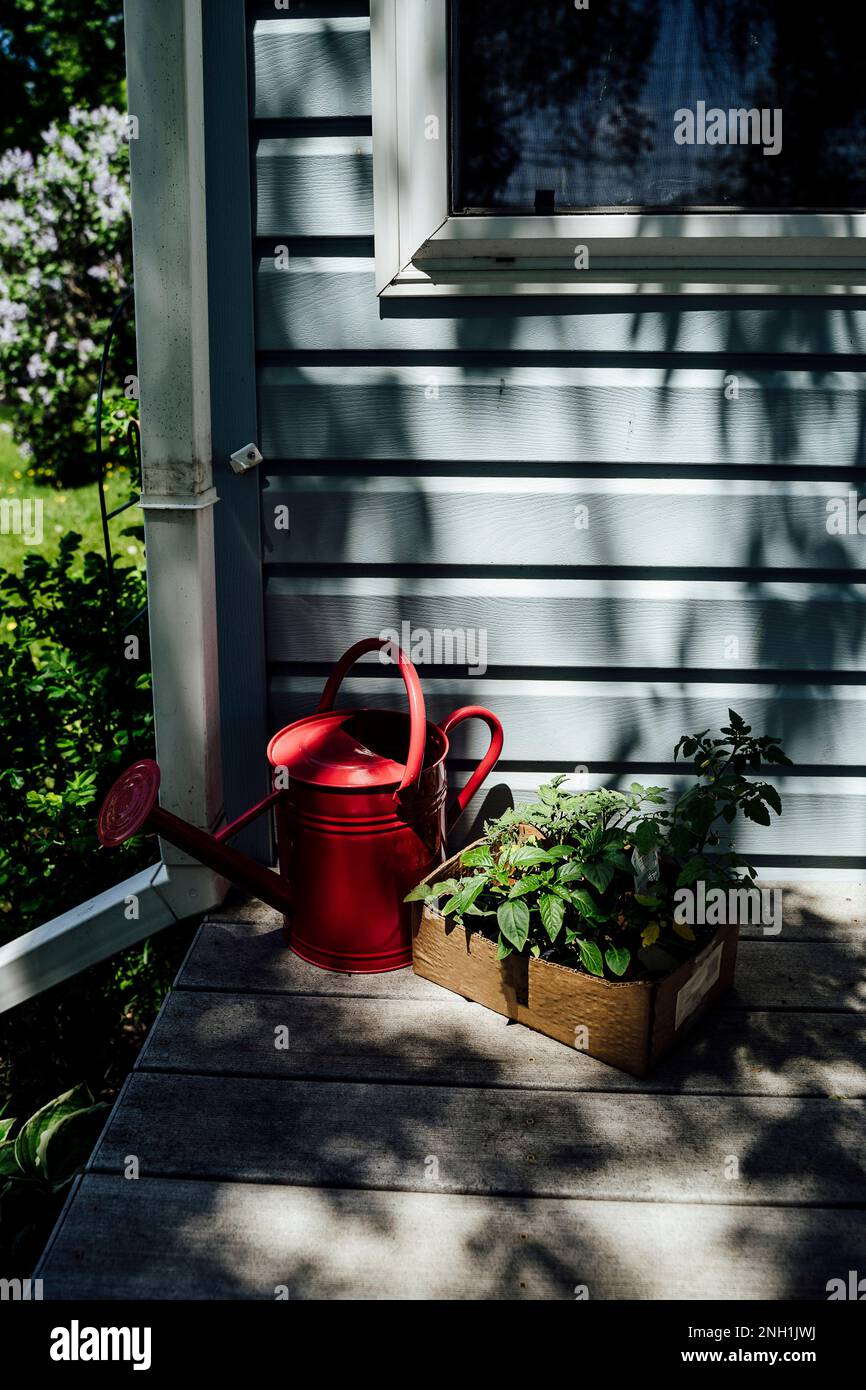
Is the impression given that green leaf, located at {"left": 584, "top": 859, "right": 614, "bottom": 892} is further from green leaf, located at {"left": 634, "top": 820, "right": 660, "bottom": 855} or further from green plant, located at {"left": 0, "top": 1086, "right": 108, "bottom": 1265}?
green plant, located at {"left": 0, "top": 1086, "right": 108, "bottom": 1265}

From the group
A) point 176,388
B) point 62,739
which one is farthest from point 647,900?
point 62,739

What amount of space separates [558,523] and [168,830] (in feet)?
3.92

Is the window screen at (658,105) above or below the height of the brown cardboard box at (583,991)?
above

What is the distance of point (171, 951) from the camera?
3.62 m

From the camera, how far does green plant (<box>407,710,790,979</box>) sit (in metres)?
2.47

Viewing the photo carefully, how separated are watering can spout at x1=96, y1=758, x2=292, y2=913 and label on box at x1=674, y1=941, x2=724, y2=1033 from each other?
93cm

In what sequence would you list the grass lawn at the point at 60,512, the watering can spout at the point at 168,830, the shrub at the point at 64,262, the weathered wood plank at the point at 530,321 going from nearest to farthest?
the watering can spout at the point at 168,830 → the weathered wood plank at the point at 530,321 → the grass lawn at the point at 60,512 → the shrub at the point at 64,262

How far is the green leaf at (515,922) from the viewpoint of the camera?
2463 millimetres

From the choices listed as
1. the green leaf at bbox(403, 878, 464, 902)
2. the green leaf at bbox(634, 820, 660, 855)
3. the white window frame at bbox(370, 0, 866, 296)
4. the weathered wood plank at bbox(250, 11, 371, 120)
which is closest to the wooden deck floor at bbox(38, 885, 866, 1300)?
the green leaf at bbox(403, 878, 464, 902)

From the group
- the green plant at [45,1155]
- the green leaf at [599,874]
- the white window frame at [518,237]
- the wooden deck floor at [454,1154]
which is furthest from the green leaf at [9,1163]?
the white window frame at [518,237]

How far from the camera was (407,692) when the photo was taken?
280cm

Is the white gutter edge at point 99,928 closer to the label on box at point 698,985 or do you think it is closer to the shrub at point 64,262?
the label on box at point 698,985

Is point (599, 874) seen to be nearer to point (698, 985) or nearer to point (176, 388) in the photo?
point (698, 985)

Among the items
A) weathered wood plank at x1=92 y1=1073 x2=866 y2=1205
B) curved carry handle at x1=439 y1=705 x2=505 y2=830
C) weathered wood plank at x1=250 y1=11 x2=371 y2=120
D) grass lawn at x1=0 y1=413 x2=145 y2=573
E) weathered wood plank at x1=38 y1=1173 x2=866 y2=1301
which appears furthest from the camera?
grass lawn at x1=0 y1=413 x2=145 y2=573
